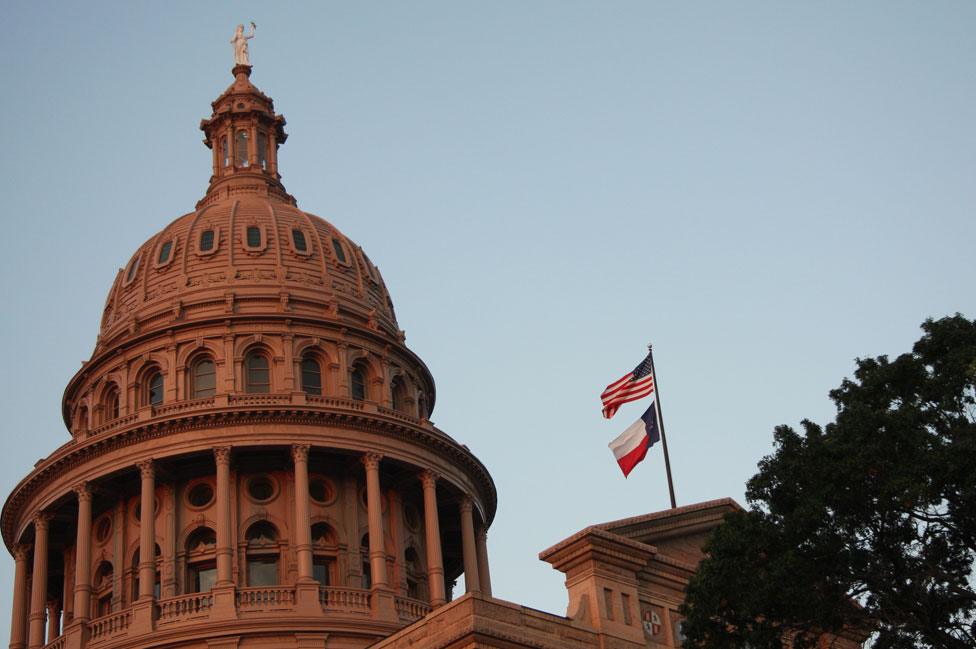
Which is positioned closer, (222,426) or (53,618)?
(222,426)

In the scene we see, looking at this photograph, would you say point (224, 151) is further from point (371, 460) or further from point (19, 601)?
point (19, 601)

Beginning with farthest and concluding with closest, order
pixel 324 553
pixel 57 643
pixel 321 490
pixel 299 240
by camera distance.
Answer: pixel 299 240 < pixel 321 490 < pixel 324 553 < pixel 57 643

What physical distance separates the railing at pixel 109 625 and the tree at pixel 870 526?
2991 cm

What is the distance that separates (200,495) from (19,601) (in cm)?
845

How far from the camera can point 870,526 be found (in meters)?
31.5

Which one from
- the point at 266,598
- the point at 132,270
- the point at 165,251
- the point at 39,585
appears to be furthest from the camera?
the point at 132,270

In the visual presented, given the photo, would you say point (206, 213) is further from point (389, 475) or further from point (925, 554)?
point (925, 554)

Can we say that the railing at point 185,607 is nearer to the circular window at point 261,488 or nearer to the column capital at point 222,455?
the column capital at point 222,455

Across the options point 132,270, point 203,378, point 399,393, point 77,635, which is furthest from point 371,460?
point 132,270

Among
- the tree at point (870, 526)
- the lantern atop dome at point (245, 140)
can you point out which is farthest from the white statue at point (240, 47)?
the tree at point (870, 526)

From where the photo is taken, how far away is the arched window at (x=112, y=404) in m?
65.8

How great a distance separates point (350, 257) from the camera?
7150 centimetres

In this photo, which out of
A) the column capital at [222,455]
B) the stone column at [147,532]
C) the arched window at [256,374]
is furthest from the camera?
the arched window at [256,374]

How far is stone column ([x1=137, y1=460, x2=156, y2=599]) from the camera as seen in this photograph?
2304 inches
